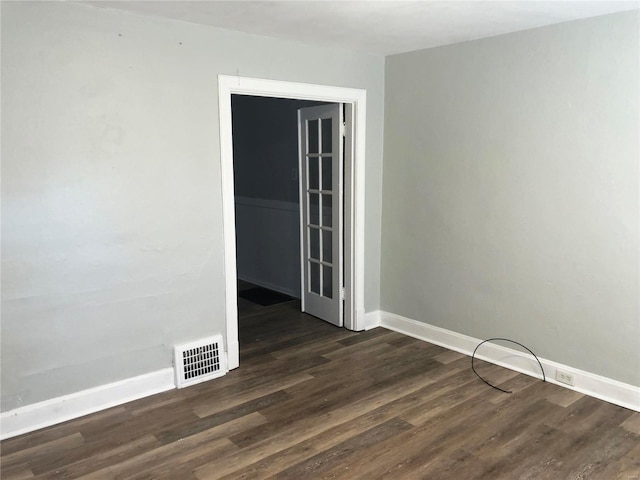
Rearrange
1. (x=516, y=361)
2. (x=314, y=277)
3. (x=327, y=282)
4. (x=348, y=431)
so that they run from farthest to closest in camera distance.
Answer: (x=314, y=277)
(x=327, y=282)
(x=516, y=361)
(x=348, y=431)

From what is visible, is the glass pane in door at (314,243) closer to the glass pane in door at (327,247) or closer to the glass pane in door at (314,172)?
the glass pane in door at (327,247)

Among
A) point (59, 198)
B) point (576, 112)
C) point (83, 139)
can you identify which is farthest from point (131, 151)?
point (576, 112)

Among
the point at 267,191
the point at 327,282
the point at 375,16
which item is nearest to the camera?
the point at 375,16

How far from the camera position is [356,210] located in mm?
4188

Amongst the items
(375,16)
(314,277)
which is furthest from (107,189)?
(314,277)

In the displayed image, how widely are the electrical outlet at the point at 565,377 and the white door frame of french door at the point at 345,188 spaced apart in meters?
1.59

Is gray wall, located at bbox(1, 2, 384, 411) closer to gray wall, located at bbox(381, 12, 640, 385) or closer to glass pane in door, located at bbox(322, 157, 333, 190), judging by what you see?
glass pane in door, located at bbox(322, 157, 333, 190)

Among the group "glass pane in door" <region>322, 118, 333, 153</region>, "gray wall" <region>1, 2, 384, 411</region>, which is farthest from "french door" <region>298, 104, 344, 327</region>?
"gray wall" <region>1, 2, 384, 411</region>

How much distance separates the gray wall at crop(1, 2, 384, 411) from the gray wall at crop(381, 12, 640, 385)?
127cm

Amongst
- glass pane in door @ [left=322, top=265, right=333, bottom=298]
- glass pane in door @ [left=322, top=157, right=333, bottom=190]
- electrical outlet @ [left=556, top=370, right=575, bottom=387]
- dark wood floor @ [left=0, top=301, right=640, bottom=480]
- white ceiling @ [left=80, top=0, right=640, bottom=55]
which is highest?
white ceiling @ [left=80, top=0, right=640, bottom=55]

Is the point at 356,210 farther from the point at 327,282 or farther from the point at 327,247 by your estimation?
the point at 327,282

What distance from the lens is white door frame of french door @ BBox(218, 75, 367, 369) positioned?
337 cm

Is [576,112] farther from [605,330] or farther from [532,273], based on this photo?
[605,330]

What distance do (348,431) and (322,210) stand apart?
217 centimetres
